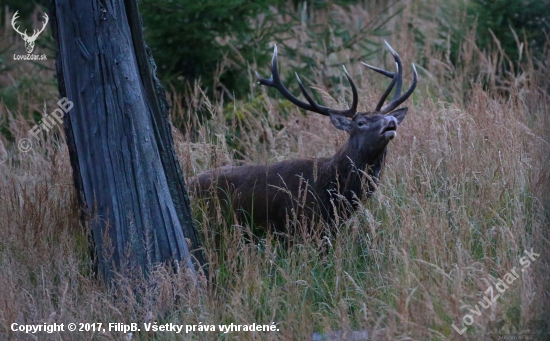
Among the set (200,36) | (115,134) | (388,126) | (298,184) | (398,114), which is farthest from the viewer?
(200,36)

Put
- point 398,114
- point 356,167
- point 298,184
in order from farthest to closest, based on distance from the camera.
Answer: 1. point 398,114
2. point 298,184
3. point 356,167

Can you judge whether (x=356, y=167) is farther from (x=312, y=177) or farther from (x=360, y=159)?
(x=312, y=177)

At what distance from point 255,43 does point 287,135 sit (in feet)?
7.85

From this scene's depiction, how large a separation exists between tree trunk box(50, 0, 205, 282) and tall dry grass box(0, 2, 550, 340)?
27 cm

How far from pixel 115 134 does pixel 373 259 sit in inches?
80.1

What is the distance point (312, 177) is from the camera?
6.05 metres

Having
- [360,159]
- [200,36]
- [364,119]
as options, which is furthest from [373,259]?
[200,36]

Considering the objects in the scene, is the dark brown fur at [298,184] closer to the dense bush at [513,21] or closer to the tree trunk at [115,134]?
the tree trunk at [115,134]

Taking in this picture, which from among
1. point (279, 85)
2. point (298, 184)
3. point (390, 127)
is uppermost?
point (279, 85)

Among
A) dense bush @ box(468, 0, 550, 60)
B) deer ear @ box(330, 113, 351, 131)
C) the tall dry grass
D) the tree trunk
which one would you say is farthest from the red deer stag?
dense bush @ box(468, 0, 550, 60)

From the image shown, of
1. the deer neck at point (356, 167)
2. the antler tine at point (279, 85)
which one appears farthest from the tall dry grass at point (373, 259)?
the antler tine at point (279, 85)

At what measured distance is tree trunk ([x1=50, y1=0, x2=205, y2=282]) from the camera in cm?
464

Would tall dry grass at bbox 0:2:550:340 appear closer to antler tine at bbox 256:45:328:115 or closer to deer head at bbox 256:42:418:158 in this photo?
deer head at bbox 256:42:418:158

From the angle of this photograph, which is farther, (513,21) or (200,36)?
(513,21)
